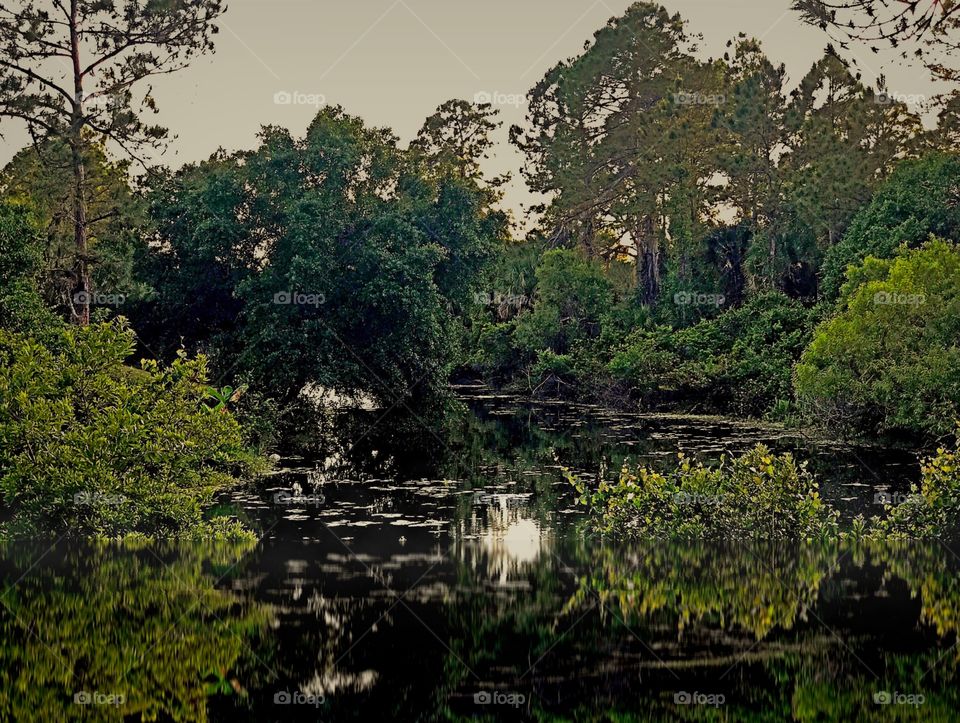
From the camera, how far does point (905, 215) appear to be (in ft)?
133

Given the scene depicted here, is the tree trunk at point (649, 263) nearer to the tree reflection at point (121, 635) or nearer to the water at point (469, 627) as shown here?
the water at point (469, 627)

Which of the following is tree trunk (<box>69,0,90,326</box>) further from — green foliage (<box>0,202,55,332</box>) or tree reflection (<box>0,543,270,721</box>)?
tree reflection (<box>0,543,270,721</box>)

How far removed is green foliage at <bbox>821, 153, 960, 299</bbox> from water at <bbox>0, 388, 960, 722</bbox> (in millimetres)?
21502

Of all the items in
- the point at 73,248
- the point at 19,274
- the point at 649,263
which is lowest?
the point at 19,274

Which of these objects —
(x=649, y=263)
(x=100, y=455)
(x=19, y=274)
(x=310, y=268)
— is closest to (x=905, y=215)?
(x=649, y=263)

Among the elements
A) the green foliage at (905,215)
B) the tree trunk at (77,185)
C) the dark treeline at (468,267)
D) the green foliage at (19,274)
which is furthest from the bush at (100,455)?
the green foliage at (905,215)

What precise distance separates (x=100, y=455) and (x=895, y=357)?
21058mm

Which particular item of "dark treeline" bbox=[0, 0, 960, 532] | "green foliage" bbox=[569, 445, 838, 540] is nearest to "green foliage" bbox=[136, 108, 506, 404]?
→ "dark treeline" bbox=[0, 0, 960, 532]

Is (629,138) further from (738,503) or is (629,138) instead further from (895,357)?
(738,503)

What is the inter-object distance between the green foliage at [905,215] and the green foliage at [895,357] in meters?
7.15

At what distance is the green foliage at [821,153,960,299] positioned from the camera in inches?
1534

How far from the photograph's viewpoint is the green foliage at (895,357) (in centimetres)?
2816

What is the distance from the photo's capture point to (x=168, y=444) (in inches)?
696

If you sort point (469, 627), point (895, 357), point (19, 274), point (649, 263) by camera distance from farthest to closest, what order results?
point (649, 263), point (895, 357), point (19, 274), point (469, 627)
